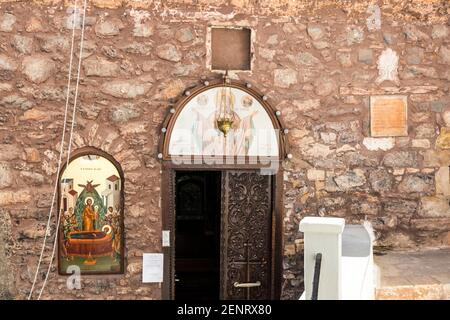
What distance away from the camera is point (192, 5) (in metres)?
5.29

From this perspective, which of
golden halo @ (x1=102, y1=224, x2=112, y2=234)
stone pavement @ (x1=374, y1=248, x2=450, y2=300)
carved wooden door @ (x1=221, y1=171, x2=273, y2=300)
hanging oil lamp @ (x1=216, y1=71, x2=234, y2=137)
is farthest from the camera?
carved wooden door @ (x1=221, y1=171, x2=273, y2=300)

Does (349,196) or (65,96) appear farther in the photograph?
(349,196)

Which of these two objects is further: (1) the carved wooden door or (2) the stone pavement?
(1) the carved wooden door

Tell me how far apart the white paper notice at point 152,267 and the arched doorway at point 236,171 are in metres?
0.07

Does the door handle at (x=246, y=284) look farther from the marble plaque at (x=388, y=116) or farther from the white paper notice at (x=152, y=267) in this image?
the marble plaque at (x=388, y=116)

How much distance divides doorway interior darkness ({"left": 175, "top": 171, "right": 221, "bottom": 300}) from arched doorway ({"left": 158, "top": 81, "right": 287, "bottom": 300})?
69.0 inches

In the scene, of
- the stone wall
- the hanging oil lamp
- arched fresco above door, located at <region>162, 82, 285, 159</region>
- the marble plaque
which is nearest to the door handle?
the stone wall

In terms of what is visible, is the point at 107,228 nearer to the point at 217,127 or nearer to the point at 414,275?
the point at 217,127

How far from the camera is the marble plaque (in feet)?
18.2

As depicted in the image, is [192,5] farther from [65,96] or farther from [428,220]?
[428,220]

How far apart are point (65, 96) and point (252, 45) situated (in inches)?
76.7

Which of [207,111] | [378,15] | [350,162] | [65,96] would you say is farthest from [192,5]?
[350,162]

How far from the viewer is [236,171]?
5480mm

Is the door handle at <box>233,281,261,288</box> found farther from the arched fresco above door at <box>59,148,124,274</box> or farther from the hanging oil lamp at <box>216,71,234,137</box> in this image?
the hanging oil lamp at <box>216,71,234,137</box>
